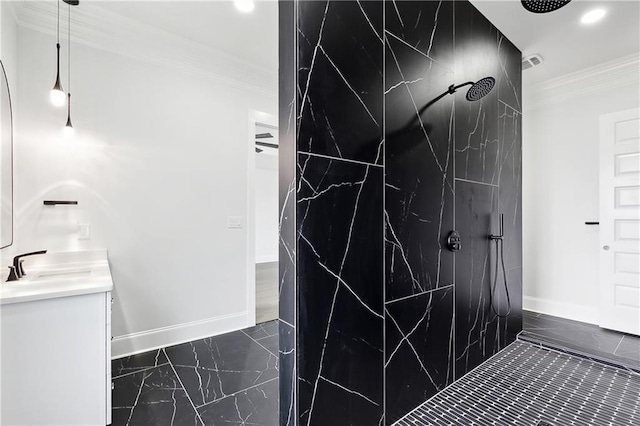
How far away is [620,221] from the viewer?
9.81 ft

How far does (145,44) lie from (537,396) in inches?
158

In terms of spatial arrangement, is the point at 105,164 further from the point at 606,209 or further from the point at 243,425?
the point at 606,209

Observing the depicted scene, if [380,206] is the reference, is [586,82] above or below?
above

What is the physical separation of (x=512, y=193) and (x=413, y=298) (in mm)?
1724

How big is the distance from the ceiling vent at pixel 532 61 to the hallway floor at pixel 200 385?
3790mm

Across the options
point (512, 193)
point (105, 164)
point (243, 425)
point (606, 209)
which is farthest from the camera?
point (606, 209)

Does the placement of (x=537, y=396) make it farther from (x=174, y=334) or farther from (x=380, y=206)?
(x=174, y=334)

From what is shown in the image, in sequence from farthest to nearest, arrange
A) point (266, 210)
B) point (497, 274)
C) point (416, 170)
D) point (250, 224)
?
point (266, 210), point (250, 224), point (497, 274), point (416, 170)

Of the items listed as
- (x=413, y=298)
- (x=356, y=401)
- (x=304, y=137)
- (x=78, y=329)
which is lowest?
(x=356, y=401)

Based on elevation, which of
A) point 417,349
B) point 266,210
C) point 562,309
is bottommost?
point 562,309

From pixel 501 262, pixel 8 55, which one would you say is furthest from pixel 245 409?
pixel 8 55

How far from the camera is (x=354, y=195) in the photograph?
1404 millimetres

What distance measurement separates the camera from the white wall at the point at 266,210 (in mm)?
→ 7891

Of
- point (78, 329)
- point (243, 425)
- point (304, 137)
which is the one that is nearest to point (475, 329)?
point (243, 425)
